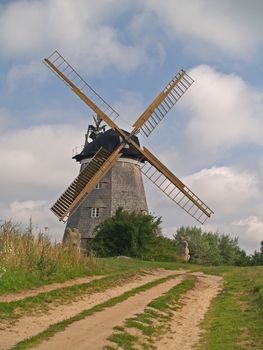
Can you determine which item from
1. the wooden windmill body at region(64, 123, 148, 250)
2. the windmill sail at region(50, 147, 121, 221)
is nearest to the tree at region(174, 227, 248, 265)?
the wooden windmill body at region(64, 123, 148, 250)

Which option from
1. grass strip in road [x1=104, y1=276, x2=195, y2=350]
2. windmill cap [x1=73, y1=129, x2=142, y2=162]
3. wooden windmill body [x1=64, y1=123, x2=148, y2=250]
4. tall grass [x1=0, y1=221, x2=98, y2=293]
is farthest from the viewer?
wooden windmill body [x1=64, y1=123, x2=148, y2=250]

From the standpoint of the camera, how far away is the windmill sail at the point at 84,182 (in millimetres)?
37875

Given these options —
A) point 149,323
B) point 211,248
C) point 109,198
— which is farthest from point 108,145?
point 149,323

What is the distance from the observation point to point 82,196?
38312 millimetres

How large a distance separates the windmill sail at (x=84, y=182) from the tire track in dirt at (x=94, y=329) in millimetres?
22895

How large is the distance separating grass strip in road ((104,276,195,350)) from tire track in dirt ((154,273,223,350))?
0.62 feet

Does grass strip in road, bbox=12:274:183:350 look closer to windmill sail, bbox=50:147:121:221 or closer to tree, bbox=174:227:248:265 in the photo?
windmill sail, bbox=50:147:121:221

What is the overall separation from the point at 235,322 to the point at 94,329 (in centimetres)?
400

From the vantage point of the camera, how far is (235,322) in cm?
1258

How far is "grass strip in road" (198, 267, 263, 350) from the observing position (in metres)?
10.2

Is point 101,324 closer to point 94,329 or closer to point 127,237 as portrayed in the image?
point 94,329

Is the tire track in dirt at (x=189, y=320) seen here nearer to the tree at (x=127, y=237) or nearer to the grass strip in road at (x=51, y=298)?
the grass strip in road at (x=51, y=298)

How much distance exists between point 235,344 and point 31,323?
391 centimetres

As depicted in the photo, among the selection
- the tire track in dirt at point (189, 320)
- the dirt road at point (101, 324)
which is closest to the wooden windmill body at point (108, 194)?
the tire track in dirt at point (189, 320)
